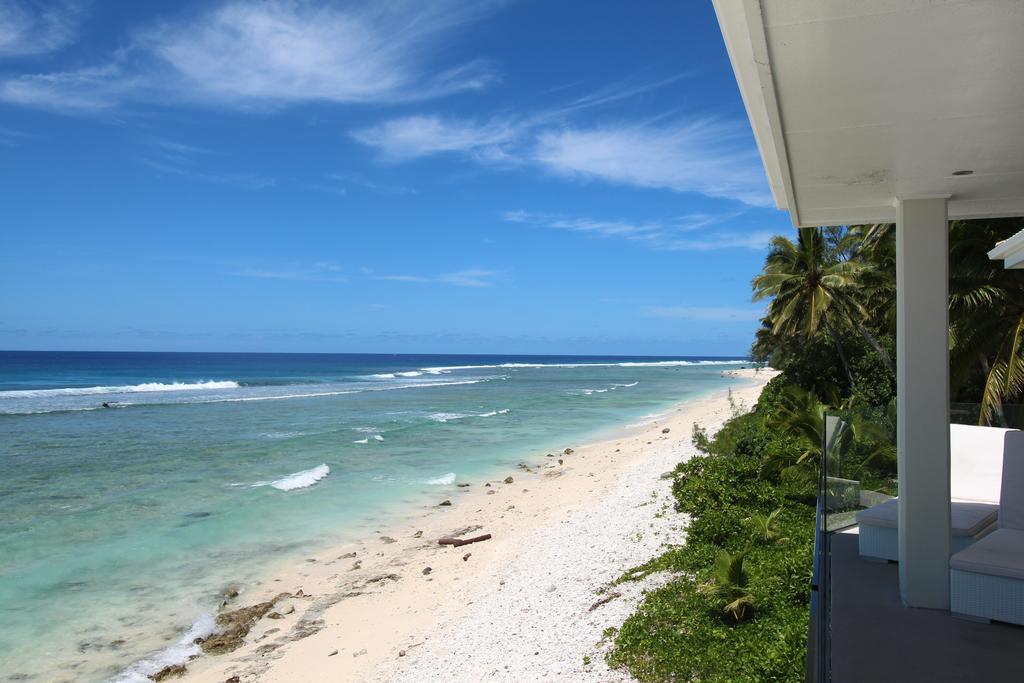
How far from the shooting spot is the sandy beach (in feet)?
23.3

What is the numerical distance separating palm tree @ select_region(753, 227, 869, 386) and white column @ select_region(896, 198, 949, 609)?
18.0 meters

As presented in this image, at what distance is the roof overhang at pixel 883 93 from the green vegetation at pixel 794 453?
8.61ft

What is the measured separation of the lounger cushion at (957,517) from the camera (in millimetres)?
5141

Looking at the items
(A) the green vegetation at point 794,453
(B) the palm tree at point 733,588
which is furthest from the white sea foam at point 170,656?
(B) the palm tree at point 733,588

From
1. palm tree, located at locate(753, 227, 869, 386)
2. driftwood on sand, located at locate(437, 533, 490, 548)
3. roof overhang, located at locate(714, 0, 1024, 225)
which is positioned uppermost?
palm tree, located at locate(753, 227, 869, 386)

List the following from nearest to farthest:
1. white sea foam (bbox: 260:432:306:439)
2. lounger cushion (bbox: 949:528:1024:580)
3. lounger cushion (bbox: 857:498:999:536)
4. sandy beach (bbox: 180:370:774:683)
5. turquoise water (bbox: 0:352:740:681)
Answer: lounger cushion (bbox: 949:528:1024:580)
lounger cushion (bbox: 857:498:999:536)
sandy beach (bbox: 180:370:774:683)
turquoise water (bbox: 0:352:740:681)
white sea foam (bbox: 260:432:306:439)

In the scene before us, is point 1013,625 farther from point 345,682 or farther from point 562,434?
point 562,434

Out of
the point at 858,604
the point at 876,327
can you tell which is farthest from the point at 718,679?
the point at 876,327

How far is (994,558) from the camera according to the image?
4293 mm

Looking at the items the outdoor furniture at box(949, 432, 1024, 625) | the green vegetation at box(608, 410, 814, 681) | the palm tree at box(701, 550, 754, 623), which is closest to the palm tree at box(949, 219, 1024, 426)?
the green vegetation at box(608, 410, 814, 681)

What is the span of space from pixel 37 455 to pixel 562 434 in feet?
57.9

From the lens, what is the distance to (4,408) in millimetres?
35969

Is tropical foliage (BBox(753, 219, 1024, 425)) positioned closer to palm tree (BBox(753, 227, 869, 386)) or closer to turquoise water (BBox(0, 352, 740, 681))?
palm tree (BBox(753, 227, 869, 386))

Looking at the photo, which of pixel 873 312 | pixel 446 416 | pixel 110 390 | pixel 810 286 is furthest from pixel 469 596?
pixel 110 390
